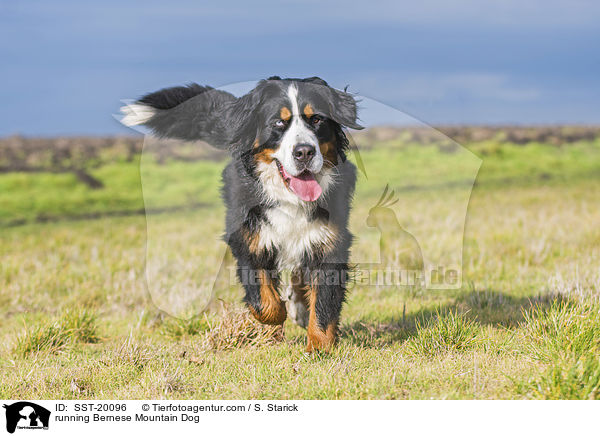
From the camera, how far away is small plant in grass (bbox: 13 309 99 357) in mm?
4605

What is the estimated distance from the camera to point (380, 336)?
14.7 ft

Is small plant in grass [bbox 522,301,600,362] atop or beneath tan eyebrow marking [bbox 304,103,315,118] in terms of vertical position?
beneath

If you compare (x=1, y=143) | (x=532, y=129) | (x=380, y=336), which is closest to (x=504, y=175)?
(x=532, y=129)

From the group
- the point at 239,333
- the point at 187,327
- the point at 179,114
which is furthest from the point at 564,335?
the point at 179,114

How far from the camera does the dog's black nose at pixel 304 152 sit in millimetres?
3461

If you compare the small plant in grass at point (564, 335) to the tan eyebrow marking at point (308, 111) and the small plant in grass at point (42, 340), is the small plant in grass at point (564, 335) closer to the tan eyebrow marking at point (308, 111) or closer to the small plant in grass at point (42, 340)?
the tan eyebrow marking at point (308, 111)

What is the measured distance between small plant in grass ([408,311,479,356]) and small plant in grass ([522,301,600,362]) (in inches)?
15.3

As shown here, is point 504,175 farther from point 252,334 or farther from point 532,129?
point 252,334

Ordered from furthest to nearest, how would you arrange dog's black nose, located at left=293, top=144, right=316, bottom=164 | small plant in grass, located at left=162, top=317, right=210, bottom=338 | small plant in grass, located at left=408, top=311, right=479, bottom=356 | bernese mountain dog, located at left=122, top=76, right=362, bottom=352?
small plant in grass, located at left=162, top=317, right=210, bottom=338 → small plant in grass, located at left=408, top=311, right=479, bottom=356 → bernese mountain dog, located at left=122, top=76, right=362, bottom=352 → dog's black nose, located at left=293, top=144, right=316, bottom=164

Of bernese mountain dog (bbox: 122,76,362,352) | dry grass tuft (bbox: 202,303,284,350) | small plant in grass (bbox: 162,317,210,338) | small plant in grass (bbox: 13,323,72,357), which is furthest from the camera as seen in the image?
small plant in grass (bbox: 162,317,210,338)
